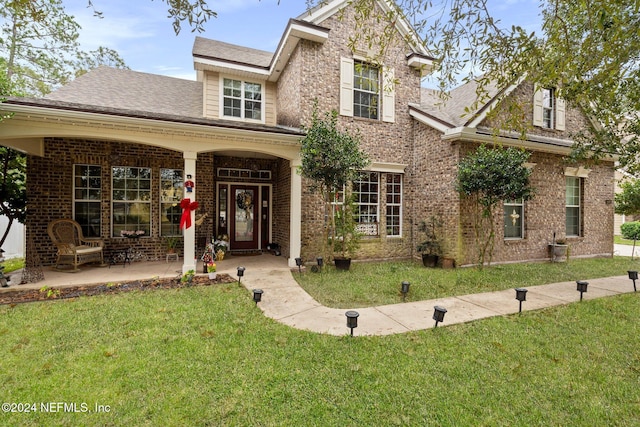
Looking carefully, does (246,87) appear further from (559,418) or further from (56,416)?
(559,418)

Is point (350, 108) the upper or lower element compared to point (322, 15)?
lower

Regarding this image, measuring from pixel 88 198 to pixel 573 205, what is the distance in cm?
1636

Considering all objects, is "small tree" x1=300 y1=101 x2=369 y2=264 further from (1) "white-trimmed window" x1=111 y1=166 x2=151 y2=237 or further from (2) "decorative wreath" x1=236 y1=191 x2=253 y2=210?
(1) "white-trimmed window" x1=111 y1=166 x2=151 y2=237

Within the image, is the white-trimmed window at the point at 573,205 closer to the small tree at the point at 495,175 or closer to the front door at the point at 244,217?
the small tree at the point at 495,175

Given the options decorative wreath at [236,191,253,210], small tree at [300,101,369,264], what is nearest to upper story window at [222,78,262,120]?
decorative wreath at [236,191,253,210]

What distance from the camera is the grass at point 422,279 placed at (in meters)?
5.86

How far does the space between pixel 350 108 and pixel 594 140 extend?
743cm

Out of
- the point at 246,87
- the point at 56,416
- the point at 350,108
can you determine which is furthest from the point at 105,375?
the point at 246,87

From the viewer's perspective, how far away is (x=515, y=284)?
696 cm

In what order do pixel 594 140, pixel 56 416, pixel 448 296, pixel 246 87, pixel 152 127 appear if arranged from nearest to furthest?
pixel 56 416, pixel 448 296, pixel 152 127, pixel 594 140, pixel 246 87

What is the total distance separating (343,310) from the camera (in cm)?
503

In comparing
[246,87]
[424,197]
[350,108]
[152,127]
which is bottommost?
[424,197]

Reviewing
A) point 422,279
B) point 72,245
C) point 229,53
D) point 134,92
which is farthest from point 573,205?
Result: point 134,92

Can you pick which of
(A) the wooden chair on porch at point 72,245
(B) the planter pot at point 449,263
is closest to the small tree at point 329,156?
(B) the planter pot at point 449,263
